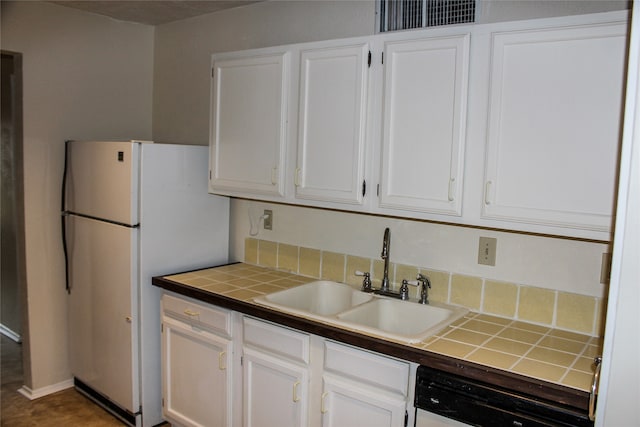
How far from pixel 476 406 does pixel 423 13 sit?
1.59m

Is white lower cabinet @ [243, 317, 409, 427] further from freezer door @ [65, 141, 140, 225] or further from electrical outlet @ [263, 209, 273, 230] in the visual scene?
freezer door @ [65, 141, 140, 225]

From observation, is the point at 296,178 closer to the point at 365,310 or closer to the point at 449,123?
the point at 365,310

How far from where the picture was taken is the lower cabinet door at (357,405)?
1961 millimetres

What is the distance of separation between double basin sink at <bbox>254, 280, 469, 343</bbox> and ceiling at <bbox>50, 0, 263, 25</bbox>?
1681 mm

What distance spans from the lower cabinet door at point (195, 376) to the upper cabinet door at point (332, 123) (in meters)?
0.87

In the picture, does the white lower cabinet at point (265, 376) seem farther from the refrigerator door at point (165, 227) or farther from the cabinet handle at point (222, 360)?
the refrigerator door at point (165, 227)

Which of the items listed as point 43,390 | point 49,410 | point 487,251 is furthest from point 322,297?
point 43,390

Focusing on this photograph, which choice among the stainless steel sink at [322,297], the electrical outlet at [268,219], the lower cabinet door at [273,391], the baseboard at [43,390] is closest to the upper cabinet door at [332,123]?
the stainless steel sink at [322,297]

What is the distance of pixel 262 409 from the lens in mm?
2430

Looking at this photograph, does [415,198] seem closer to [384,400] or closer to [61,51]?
[384,400]

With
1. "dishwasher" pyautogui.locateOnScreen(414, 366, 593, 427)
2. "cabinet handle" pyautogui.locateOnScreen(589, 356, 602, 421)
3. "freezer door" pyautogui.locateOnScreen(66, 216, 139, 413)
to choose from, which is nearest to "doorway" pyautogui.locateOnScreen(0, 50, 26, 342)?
"freezer door" pyautogui.locateOnScreen(66, 216, 139, 413)

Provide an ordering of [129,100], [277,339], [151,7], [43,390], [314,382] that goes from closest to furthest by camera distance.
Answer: [314,382] → [277,339] → [151,7] → [43,390] → [129,100]

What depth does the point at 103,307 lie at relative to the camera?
309 centimetres

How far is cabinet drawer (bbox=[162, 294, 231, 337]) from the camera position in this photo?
8.36 ft
